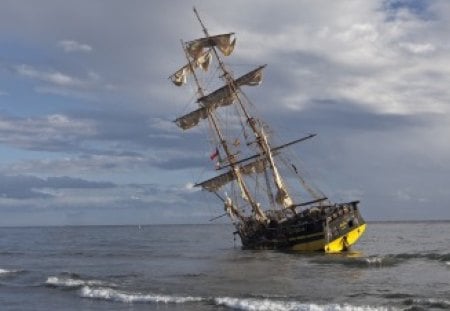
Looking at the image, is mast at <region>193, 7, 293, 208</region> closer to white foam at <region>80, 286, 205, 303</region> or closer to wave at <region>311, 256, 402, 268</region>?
wave at <region>311, 256, 402, 268</region>

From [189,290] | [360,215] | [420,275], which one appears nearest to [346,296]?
[189,290]

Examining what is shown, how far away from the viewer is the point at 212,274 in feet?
132

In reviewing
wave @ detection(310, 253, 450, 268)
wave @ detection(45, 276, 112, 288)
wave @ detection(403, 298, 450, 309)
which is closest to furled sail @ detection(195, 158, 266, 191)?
wave @ detection(310, 253, 450, 268)

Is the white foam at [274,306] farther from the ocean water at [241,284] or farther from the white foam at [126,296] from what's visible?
the white foam at [126,296]

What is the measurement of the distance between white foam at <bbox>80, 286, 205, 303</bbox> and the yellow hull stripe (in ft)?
79.5

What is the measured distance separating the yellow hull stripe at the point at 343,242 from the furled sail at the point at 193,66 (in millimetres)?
24628

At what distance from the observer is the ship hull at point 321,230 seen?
51781 mm

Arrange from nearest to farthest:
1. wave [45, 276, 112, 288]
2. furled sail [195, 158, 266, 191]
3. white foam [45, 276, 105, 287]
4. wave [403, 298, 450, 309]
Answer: wave [403, 298, 450, 309], wave [45, 276, 112, 288], white foam [45, 276, 105, 287], furled sail [195, 158, 266, 191]

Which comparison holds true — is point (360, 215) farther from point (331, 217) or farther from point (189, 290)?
point (189, 290)

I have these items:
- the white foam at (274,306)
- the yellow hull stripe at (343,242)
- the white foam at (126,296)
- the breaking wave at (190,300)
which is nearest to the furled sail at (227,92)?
the yellow hull stripe at (343,242)

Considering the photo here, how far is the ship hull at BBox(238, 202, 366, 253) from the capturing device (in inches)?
2039

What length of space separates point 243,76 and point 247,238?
52.0 feet

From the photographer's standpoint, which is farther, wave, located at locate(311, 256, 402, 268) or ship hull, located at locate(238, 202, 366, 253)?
ship hull, located at locate(238, 202, 366, 253)

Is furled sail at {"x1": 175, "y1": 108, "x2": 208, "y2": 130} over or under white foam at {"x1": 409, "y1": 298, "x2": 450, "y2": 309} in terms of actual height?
over
